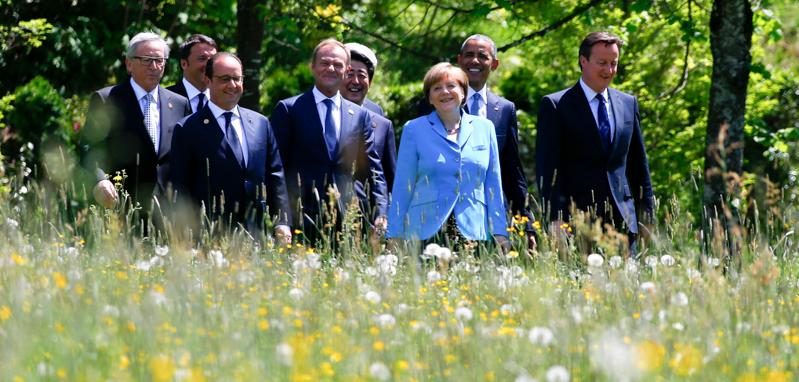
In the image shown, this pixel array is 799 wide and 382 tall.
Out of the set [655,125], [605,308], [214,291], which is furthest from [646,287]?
[655,125]

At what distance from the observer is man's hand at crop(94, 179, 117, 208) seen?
4.74 m

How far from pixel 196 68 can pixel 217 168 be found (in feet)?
4.60

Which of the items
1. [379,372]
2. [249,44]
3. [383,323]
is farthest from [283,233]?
[249,44]

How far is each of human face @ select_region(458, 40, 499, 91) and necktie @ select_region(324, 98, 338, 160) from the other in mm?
1038

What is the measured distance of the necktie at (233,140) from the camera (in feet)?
15.7

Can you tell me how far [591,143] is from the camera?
4.86 metres

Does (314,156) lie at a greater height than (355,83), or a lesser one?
lesser

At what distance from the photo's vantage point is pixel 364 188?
5.11 metres

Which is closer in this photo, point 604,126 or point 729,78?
point 604,126

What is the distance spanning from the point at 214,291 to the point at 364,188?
1.98 meters

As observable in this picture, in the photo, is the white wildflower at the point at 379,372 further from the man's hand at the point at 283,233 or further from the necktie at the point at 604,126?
the necktie at the point at 604,126

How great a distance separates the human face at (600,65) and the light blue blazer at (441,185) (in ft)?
2.94

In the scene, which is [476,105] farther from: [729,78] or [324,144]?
[729,78]

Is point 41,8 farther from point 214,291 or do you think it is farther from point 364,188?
point 214,291
